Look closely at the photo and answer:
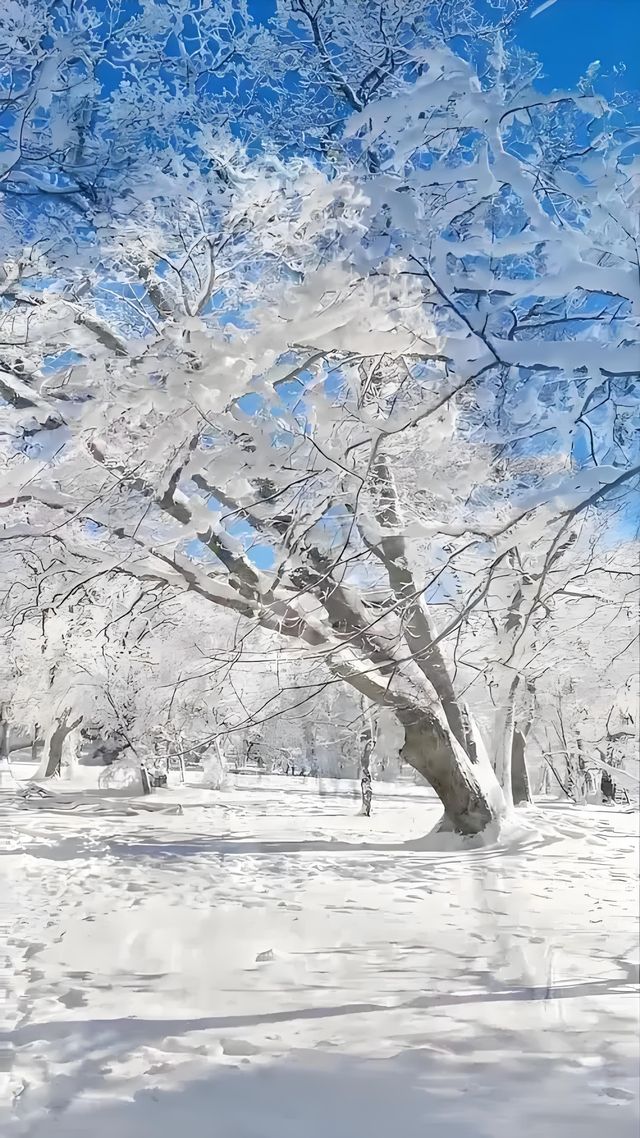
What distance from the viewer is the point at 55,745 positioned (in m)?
3.13

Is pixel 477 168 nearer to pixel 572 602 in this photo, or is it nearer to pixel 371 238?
pixel 371 238

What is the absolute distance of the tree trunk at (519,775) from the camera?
316 cm

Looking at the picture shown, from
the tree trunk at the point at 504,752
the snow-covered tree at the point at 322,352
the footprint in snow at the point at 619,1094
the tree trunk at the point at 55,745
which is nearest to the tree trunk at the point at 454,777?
the tree trunk at the point at 504,752

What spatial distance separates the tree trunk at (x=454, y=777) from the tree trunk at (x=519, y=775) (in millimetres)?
Result: 84

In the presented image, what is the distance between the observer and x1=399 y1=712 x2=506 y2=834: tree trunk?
3.01m

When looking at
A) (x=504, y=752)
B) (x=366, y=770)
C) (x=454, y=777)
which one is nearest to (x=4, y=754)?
(x=366, y=770)

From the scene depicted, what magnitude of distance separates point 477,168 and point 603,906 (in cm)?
233

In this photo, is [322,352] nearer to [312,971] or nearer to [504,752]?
[312,971]

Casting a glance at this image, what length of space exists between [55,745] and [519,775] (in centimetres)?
186

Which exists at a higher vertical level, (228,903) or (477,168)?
(477,168)

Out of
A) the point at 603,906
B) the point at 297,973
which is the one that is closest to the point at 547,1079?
the point at 297,973

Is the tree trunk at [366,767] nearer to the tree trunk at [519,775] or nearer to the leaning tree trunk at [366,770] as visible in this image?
the leaning tree trunk at [366,770]

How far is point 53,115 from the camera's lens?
82.2 inches

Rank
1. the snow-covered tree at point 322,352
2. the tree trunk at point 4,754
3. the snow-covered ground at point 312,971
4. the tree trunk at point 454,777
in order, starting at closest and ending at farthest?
the snow-covered ground at point 312,971 < the snow-covered tree at point 322,352 < the tree trunk at point 4,754 < the tree trunk at point 454,777
